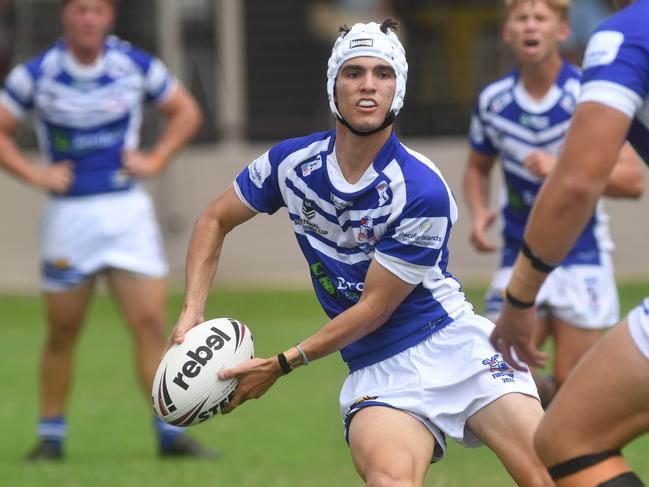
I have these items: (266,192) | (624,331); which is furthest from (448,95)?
(624,331)

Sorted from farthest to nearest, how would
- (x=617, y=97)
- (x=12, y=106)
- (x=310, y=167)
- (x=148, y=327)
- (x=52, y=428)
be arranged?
(x=12, y=106) < (x=52, y=428) < (x=148, y=327) < (x=310, y=167) < (x=617, y=97)

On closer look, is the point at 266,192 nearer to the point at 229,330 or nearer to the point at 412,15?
the point at 229,330

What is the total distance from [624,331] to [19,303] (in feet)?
45.6

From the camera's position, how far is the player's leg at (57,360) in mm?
8781

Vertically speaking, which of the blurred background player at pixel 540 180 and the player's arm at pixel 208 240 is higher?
the player's arm at pixel 208 240

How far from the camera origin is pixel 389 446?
5.16 m

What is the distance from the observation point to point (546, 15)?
733 centimetres

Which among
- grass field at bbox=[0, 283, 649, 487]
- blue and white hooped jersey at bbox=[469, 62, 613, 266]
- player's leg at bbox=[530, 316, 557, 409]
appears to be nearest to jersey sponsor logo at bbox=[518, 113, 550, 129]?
blue and white hooped jersey at bbox=[469, 62, 613, 266]

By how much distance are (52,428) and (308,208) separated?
3.79m

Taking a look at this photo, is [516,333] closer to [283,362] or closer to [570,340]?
[283,362]

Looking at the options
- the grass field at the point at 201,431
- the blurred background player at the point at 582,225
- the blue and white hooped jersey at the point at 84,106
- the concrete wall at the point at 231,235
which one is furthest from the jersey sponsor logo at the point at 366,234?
the concrete wall at the point at 231,235

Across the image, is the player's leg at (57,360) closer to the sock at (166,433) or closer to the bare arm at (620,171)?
the sock at (166,433)

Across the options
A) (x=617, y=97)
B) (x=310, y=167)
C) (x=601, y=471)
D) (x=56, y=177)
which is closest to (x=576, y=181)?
(x=617, y=97)

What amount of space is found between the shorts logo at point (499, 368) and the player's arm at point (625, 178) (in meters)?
1.84
